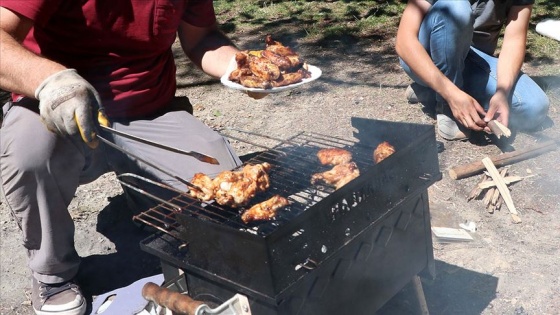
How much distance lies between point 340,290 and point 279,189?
1.67 ft

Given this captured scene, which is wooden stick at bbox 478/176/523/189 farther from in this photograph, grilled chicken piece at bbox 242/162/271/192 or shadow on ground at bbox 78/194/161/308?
shadow on ground at bbox 78/194/161/308

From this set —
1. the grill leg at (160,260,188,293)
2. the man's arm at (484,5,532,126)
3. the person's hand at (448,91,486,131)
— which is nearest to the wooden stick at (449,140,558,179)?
the person's hand at (448,91,486,131)

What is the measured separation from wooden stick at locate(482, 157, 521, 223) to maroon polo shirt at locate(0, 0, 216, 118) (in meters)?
2.09

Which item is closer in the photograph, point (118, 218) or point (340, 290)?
point (340, 290)

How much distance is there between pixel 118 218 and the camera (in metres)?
4.39

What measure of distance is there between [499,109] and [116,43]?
2.44 metres

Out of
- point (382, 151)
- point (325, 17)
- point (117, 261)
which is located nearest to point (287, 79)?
point (382, 151)

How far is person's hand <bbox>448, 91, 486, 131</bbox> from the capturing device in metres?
4.36

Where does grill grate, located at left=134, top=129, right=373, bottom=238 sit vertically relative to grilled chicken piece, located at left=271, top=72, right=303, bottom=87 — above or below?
below

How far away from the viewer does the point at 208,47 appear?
3.96 m

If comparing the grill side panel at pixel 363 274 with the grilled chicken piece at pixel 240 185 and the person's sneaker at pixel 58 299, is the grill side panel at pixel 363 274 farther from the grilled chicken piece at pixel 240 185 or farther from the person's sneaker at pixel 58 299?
the person's sneaker at pixel 58 299

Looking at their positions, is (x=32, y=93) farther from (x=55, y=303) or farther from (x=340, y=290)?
(x=340, y=290)

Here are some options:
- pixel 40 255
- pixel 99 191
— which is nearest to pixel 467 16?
pixel 99 191

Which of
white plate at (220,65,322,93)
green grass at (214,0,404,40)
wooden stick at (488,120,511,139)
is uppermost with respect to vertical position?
white plate at (220,65,322,93)
